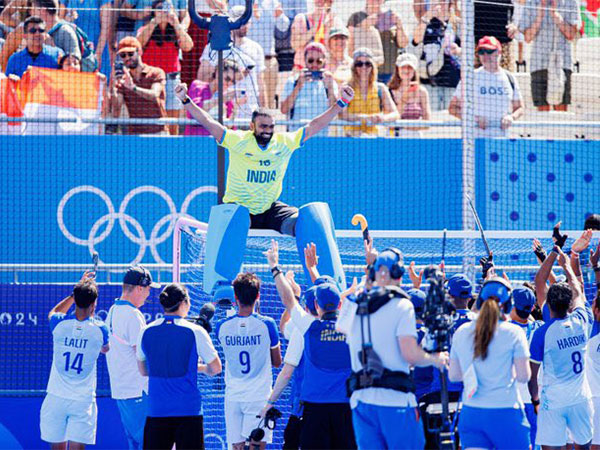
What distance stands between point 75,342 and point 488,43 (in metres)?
6.54

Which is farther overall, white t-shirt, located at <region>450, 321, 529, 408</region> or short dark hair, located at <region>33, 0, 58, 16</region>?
short dark hair, located at <region>33, 0, 58, 16</region>

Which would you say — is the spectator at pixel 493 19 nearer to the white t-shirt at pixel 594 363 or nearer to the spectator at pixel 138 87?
the spectator at pixel 138 87

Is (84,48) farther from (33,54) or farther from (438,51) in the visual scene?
(438,51)

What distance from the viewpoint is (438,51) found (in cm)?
1323

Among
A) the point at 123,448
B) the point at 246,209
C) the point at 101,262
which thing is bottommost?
the point at 123,448

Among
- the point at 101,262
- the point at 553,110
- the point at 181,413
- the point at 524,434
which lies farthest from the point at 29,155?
the point at 524,434

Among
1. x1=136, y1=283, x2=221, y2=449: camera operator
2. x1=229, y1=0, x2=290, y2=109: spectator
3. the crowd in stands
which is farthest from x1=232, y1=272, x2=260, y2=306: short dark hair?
x1=229, y1=0, x2=290, y2=109: spectator

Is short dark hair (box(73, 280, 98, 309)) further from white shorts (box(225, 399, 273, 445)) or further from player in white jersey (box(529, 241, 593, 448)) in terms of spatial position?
player in white jersey (box(529, 241, 593, 448))

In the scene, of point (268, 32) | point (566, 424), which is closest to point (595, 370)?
point (566, 424)

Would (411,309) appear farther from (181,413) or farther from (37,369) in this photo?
(37,369)

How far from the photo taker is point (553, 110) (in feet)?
44.4

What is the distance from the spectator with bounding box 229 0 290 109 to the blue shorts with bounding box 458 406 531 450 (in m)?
7.21

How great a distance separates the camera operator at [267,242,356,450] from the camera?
7.60 m

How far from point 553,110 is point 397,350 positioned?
7.71 metres
